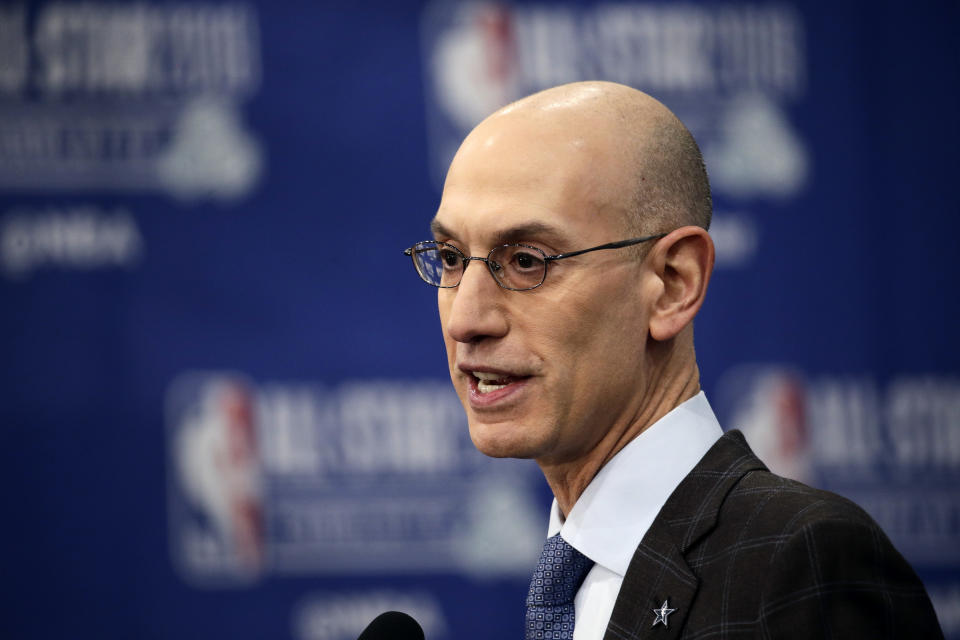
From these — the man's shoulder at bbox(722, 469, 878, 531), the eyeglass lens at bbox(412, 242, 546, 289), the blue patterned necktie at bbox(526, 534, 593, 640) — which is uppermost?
the eyeglass lens at bbox(412, 242, 546, 289)

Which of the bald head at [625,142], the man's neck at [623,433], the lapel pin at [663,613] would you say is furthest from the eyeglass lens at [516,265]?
the lapel pin at [663,613]

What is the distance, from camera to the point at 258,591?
3.30 meters

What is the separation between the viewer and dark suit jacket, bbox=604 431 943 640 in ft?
3.80

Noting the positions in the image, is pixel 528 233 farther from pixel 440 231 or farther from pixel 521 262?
pixel 440 231

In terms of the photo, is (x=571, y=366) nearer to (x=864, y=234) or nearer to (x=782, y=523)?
(x=782, y=523)

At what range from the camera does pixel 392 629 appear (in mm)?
1398

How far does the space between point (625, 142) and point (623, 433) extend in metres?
0.43

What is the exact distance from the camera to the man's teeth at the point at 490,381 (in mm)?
1514

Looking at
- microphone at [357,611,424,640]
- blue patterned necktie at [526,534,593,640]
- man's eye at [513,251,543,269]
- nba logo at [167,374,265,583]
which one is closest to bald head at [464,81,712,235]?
man's eye at [513,251,543,269]

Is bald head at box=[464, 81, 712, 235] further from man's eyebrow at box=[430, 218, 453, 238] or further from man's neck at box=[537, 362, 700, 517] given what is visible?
man's neck at box=[537, 362, 700, 517]

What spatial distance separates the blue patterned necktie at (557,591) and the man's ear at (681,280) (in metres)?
0.35

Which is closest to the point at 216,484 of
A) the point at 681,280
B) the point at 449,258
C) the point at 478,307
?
the point at 449,258

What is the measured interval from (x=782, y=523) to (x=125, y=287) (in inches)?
104

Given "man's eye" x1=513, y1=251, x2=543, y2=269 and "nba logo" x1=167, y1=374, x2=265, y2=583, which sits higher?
"man's eye" x1=513, y1=251, x2=543, y2=269
